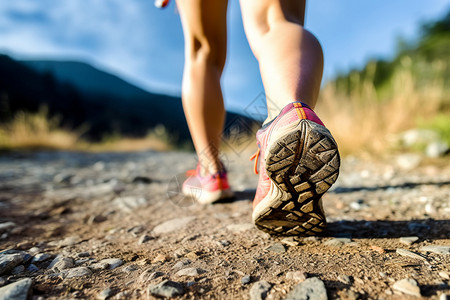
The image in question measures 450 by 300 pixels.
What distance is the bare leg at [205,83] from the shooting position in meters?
1.30

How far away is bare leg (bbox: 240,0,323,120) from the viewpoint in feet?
2.68

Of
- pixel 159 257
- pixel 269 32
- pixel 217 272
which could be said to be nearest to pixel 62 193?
pixel 159 257

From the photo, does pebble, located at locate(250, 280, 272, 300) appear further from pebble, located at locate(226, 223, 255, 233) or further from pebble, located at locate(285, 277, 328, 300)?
pebble, located at locate(226, 223, 255, 233)

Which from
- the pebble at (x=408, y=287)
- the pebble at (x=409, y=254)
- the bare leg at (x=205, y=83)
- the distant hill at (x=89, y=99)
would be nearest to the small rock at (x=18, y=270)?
the bare leg at (x=205, y=83)

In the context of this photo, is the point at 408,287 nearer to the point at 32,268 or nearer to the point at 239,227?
the point at 239,227

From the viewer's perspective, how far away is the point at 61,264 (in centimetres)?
80

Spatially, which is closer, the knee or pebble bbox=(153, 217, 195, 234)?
pebble bbox=(153, 217, 195, 234)

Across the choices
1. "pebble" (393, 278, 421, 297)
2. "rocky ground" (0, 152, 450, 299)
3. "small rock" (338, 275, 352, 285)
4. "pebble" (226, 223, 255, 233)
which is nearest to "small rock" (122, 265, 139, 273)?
"rocky ground" (0, 152, 450, 299)

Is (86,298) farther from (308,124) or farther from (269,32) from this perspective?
(269,32)

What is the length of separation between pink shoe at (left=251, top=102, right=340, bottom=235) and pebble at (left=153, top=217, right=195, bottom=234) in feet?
1.46

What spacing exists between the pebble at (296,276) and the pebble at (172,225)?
547 millimetres

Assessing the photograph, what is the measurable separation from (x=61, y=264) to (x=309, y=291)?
68cm

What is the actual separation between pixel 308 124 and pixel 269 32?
1.20 feet

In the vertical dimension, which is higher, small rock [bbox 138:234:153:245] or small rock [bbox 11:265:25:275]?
small rock [bbox 11:265:25:275]
